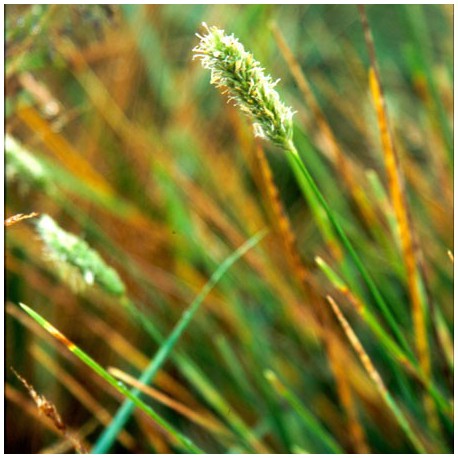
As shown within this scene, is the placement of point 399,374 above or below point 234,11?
below

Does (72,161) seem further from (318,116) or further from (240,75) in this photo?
(240,75)

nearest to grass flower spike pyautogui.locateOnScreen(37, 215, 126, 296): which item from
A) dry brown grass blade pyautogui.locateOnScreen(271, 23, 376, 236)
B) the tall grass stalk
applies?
the tall grass stalk

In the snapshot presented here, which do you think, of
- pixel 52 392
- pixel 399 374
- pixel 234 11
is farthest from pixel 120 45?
pixel 399 374

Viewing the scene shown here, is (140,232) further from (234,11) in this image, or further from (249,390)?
(234,11)

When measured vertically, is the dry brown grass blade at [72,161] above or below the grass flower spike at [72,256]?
above

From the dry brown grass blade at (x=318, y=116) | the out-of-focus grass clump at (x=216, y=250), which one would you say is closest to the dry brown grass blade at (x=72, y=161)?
the out-of-focus grass clump at (x=216, y=250)

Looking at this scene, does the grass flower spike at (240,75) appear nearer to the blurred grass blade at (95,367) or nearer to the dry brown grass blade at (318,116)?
the blurred grass blade at (95,367)

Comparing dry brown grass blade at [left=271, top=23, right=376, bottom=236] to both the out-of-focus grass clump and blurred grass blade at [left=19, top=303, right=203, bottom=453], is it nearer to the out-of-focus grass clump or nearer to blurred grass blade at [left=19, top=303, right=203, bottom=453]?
the out-of-focus grass clump

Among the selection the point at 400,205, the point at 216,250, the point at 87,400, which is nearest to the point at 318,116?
the point at 400,205
